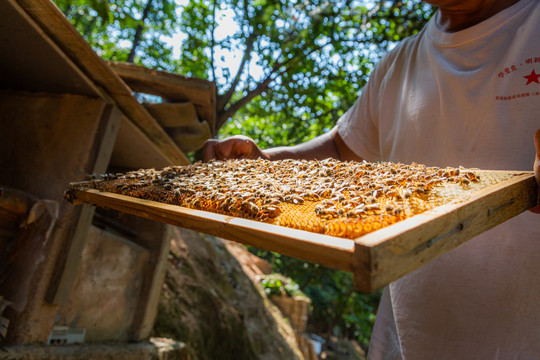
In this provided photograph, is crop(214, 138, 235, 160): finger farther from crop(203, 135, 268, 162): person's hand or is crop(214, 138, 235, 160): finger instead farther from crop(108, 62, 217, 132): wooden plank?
crop(108, 62, 217, 132): wooden plank

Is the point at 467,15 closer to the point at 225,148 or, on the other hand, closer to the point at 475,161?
the point at 475,161

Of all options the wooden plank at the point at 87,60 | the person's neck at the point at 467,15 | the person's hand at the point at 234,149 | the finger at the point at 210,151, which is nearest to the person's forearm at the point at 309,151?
the person's hand at the point at 234,149

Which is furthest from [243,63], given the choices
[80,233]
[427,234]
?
[427,234]

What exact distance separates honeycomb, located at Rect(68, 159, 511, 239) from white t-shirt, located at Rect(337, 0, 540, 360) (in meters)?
0.55

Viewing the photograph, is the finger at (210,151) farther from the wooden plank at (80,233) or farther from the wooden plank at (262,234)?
the wooden plank at (80,233)

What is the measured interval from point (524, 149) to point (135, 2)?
402 inches

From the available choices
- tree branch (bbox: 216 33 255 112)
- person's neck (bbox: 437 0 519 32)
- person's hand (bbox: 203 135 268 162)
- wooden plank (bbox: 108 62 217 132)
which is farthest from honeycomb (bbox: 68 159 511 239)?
tree branch (bbox: 216 33 255 112)

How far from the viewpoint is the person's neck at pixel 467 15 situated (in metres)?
1.93

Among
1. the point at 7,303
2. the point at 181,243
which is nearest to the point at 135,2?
the point at 181,243

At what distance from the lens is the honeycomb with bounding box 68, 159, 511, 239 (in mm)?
1030

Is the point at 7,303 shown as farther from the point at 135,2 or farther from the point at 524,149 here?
the point at 135,2

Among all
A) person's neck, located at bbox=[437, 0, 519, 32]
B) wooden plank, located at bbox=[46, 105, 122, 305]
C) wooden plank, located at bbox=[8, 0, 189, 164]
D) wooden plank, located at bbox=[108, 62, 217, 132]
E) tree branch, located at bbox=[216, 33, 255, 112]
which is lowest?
wooden plank, located at bbox=[46, 105, 122, 305]

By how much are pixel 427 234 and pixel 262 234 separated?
18.6 inches

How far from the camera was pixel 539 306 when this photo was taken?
5.04ft
